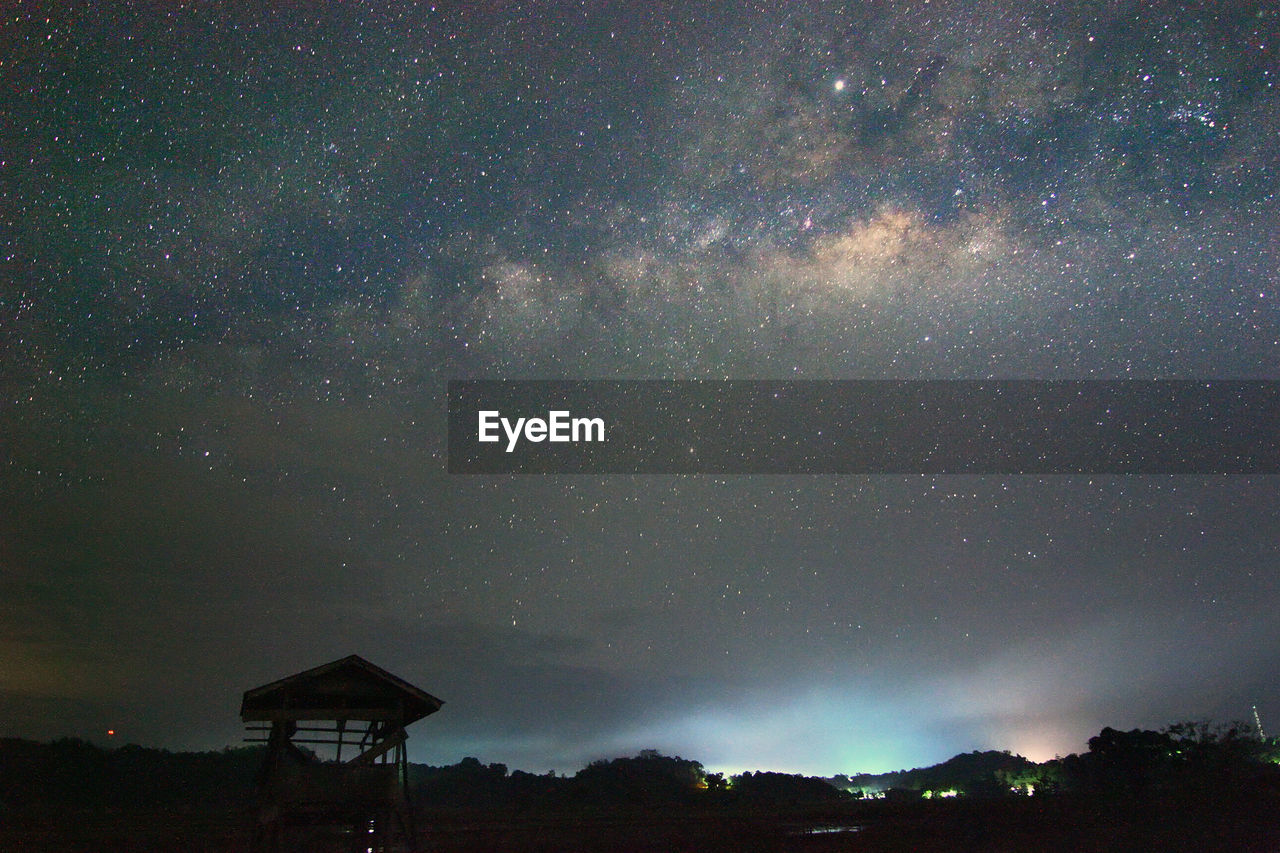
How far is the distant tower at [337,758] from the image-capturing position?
13.6 meters

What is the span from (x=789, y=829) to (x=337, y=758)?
16821 millimetres

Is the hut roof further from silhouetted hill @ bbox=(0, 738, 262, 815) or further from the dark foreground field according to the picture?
silhouetted hill @ bbox=(0, 738, 262, 815)

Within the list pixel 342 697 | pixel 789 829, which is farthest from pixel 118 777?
pixel 342 697

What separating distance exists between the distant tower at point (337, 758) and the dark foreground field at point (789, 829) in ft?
25.0

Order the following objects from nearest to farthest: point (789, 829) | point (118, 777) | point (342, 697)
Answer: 1. point (342, 697)
2. point (789, 829)
3. point (118, 777)

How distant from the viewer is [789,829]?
2636 cm

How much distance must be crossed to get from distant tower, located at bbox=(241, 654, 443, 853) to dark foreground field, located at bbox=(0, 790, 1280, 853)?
25.0 ft

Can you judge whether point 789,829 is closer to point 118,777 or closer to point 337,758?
point 337,758

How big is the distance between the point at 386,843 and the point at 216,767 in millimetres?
43763

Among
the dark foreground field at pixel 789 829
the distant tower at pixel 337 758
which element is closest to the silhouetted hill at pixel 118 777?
the dark foreground field at pixel 789 829

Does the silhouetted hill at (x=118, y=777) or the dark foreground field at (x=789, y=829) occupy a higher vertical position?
the silhouetted hill at (x=118, y=777)

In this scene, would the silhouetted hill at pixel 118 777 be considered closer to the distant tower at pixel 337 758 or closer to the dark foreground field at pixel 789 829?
the dark foreground field at pixel 789 829

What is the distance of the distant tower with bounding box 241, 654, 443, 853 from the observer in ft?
44.8

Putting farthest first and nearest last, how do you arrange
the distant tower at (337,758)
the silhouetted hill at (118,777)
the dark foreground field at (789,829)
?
the silhouetted hill at (118,777) < the dark foreground field at (789,829) < the distant tower at (337,758)
